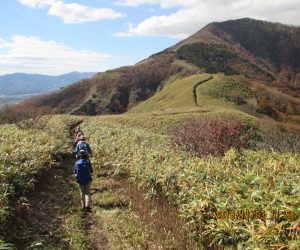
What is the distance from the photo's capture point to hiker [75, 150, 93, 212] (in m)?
12.0

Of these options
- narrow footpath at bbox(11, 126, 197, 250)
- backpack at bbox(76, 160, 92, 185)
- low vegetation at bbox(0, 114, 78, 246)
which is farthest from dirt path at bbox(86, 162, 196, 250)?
low vegetation at bbox(0, 114, 78, 246)

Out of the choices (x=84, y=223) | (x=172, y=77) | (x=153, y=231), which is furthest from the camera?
(x=172, y=77)

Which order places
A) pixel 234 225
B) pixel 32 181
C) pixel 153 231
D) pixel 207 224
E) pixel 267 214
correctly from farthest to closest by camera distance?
pixel 32 181
pixel 153 231
pixel 207 224
pixel 234 225
pixel 267 214

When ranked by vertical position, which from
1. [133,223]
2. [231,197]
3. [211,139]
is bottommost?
[133,223]

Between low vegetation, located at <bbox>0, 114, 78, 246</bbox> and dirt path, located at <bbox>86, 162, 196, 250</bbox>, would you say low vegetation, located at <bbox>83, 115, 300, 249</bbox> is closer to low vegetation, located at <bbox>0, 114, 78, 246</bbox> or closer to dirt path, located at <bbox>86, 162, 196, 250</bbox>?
dirt path, located at <bbox>86, 162, 196, 250</bbox>

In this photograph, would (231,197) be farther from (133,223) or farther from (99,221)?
(99,221)

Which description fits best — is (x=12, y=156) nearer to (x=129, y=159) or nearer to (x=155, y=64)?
(x=129, y=159)

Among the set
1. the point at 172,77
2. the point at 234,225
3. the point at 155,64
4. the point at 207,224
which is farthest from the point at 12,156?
the point at 155,64

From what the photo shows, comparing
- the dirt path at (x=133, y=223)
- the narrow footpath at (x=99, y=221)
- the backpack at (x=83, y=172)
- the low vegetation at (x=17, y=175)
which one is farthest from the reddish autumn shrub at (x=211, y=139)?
the low vegetation at (x=17, y=175)

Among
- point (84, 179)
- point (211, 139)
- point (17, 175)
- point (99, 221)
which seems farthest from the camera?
point (211, 139)

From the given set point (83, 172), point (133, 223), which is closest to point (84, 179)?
point (83, 172)

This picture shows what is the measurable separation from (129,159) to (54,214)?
202 inches

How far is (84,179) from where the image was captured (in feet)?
40.1

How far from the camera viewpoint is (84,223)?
10719 millimetres
